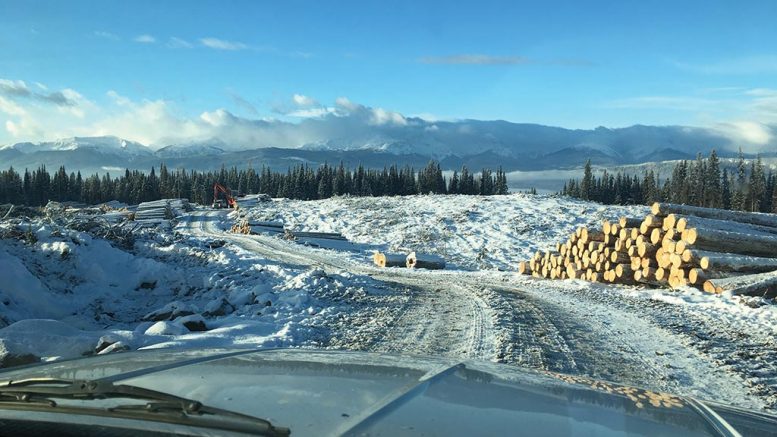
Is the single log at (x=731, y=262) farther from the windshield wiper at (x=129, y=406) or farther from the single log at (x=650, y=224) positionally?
the windshield wiper at (x=129, y=406)

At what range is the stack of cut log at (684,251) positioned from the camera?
1352 centimetres

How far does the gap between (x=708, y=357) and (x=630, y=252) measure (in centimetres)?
933

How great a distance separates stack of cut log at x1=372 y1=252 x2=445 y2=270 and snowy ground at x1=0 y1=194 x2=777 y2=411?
4.03 metres

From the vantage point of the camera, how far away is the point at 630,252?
53.1ft

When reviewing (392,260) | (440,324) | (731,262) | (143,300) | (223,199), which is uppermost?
(731,262)

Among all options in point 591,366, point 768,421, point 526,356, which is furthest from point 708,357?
point 768,421

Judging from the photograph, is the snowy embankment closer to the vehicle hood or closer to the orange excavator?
the vehicle hood

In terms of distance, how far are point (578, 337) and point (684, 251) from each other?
742cm

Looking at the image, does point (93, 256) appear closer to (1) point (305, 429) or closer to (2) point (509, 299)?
(2) point (509, 299)

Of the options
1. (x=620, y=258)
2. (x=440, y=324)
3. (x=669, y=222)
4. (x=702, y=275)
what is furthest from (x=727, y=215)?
(x=440, y=324)

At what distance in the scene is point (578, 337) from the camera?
8602 mm

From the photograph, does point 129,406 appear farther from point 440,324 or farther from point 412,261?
point 412,261

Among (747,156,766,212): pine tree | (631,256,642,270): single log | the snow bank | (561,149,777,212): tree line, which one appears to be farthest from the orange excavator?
(747,156,766,212): pine tree

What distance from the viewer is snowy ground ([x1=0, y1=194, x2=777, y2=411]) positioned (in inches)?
268
